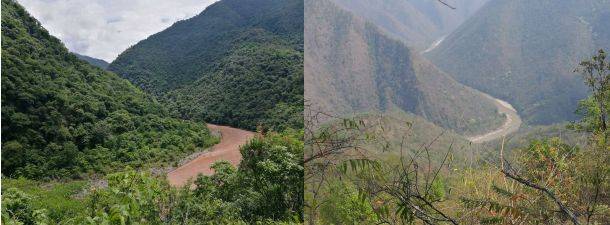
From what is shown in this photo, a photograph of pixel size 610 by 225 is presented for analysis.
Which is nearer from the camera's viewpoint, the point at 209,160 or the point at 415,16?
the point at 415,16

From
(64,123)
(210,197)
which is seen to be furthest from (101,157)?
(210,197)

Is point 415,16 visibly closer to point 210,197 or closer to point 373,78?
point 373,78

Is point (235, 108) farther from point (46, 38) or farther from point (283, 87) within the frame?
point (46, 38)

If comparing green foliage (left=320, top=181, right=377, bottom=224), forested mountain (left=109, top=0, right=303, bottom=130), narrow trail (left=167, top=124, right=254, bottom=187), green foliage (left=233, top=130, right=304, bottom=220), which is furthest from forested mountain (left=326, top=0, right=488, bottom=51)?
forested mountain (left=109, top=0, right=303, bottom=130)

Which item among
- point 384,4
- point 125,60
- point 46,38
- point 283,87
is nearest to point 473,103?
point 384,4

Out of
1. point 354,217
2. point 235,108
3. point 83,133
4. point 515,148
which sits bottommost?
point 235,108

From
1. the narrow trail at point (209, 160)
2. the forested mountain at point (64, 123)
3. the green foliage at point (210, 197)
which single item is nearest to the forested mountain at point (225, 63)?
the narrow trail at point (209, 160)

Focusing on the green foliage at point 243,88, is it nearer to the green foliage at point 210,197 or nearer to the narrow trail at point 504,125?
the green foliage at point 210,197
